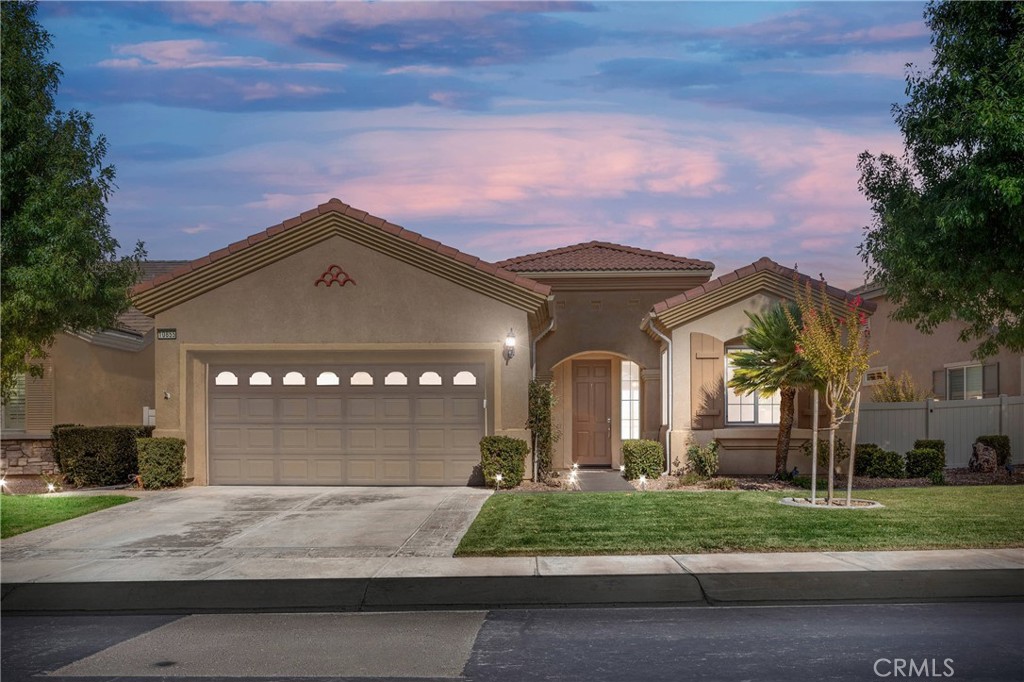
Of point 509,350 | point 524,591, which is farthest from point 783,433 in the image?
point 524,591

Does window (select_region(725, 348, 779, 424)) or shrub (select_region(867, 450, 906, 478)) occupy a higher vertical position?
window (select_region(725, 348, 779, 424))

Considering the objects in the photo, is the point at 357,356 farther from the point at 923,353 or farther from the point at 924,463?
the point at 923,353

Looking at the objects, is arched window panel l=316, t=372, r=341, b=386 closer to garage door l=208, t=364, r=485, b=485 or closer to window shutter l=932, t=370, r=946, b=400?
garage door l=208, t=364, r=485, b=485

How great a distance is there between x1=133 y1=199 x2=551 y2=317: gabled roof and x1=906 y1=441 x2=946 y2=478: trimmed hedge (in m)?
7.31

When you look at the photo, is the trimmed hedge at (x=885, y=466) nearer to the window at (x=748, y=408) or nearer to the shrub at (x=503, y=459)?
the window at (x=748, y=408)

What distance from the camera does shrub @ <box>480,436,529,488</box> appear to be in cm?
1825

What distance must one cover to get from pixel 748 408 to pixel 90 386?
1424 cm

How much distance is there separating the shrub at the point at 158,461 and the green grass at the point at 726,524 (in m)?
6.07

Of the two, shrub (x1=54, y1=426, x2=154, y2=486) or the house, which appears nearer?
the house

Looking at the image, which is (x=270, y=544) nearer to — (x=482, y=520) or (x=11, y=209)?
(x=482, y=520)

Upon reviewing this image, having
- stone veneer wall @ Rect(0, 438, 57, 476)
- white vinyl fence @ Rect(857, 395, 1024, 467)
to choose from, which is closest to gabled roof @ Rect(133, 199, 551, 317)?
stone veneer wall @ Rect(0, 438, 57, 476)

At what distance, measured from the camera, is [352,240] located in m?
19.2

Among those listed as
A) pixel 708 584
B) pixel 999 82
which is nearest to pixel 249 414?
pixel 708 584

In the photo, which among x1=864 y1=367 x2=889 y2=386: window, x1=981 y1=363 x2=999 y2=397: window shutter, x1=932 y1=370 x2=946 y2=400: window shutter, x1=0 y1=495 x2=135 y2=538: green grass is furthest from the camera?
x1=864 y1=367 x2=889 y2=386: window
